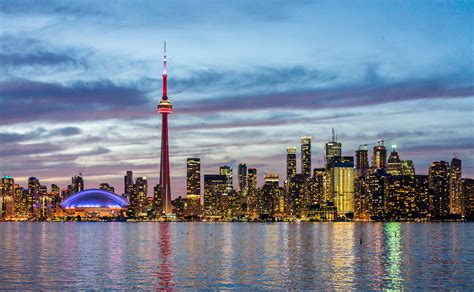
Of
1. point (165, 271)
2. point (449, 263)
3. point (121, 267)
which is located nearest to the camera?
point (165, 271)

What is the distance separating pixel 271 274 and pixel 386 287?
48.8 feet

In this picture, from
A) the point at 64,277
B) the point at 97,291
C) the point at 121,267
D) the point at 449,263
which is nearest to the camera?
the point at 97,291

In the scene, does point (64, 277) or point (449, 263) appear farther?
point (449, 263)

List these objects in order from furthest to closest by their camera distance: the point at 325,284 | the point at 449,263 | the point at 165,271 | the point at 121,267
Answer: the point at 449,263
the point at 121,267
the point at 165,271
the point at 325,284

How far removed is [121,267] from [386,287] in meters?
34.0

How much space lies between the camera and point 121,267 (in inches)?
3516

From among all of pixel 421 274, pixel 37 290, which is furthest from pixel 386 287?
pixel 37 290

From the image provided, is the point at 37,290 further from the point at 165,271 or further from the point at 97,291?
the point at 165,271

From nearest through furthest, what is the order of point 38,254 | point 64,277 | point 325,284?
point 325,284, point 64,277, point 38,254

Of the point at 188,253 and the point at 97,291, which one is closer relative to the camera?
Result: the point at 97,291

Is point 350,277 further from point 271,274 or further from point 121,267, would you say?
point 121,267

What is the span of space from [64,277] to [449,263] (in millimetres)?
49829

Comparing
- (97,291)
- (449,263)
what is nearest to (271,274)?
(97,291)

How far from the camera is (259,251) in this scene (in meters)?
120
